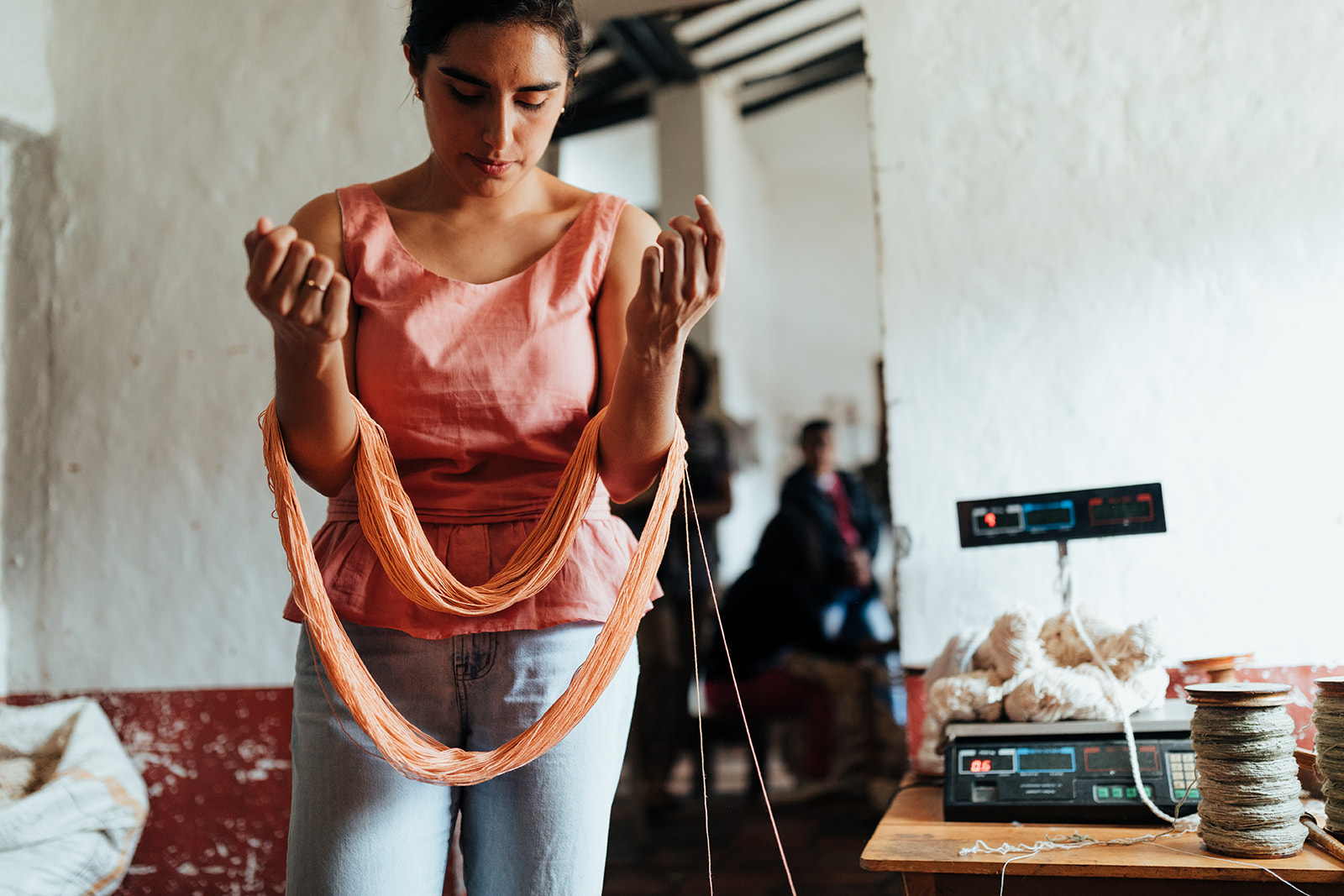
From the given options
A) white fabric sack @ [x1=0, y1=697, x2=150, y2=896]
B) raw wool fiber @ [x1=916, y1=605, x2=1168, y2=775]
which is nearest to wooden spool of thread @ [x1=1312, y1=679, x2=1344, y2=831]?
raw wool fiber @ [x1=916, y1=605, x2=1168, y2=775]

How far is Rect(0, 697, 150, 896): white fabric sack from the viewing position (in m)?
1.75

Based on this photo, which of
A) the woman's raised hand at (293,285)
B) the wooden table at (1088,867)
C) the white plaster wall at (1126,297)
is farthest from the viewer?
the white plaster wall at (1126,297)

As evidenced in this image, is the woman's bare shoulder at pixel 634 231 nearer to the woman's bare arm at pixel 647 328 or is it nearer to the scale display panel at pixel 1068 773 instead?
the woman's bare arm at pixel 647 328

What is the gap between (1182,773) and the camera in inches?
52.0

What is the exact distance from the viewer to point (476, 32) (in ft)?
3.21

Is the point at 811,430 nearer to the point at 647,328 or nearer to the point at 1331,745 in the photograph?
the point at 1331,745

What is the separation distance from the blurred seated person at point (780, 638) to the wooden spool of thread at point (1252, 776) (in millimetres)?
861

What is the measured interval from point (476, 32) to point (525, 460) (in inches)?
17.3

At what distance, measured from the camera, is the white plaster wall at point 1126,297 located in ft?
5.68

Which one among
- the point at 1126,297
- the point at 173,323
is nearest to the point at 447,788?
the point at 1126,297

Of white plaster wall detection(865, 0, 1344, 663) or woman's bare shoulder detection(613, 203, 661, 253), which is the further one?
white plaster wall detection(865, 0, 1344, 663)

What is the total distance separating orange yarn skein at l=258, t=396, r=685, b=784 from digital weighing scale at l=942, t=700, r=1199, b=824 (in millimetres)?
685

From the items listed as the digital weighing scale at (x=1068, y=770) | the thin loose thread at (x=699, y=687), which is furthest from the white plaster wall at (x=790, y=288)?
the digital weighing scale at (x=1068, y=770)

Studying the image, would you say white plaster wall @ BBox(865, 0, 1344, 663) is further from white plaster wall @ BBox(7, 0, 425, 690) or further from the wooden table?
white plaster wall @ BBox(7, 0, 425, 690)
